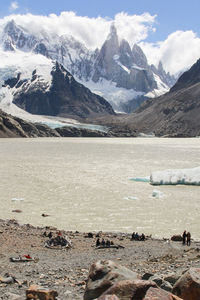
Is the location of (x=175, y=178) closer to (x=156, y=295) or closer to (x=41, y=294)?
(x=41, y=294)

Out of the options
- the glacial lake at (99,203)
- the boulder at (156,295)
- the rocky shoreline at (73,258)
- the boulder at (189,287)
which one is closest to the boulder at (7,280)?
the rocky shoreline at (73,258)

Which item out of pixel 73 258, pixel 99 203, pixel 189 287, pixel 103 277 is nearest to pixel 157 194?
pixel 99 203

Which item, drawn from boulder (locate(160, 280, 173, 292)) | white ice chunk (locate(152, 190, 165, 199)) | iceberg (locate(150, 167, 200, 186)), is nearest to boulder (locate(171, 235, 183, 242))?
boulder (locate(160, 280, 173, 292))

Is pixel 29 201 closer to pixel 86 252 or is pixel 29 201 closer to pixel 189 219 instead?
pixel 189 219

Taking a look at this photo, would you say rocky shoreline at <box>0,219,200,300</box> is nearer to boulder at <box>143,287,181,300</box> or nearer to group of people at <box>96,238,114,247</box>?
group of people at <box>96,238,114,247</box>

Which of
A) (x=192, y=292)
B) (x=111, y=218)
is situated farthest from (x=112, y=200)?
(x=192, y=292)

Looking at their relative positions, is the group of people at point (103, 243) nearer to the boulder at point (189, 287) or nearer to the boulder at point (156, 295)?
the boulder at point (189, 287)
